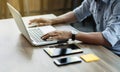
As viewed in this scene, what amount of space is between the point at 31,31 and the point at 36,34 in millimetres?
68

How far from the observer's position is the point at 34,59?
124 centimetres

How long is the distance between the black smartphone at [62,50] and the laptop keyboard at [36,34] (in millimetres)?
143

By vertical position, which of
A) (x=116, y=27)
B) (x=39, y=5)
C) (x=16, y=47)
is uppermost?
(x=116, y=27)

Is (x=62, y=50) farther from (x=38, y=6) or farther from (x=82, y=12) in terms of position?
(x=38, y=6)

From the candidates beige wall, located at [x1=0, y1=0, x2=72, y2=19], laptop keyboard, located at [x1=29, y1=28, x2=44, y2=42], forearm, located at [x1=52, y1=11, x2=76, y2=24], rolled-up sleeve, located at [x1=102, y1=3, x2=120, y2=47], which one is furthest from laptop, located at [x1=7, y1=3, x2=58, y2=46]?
beige wall, located at [x1=0, y1=0, x2=72, y2=19]

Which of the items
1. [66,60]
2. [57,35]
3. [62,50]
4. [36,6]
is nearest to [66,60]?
[66,60]

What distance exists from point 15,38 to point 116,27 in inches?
25.3

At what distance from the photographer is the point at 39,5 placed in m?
3.72

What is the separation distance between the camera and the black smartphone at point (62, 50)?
1292 mm

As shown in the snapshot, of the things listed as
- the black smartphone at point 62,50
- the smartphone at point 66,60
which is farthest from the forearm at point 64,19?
the smartphone at point 66,60

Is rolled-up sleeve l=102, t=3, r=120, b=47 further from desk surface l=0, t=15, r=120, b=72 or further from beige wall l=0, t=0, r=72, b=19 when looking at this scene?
beige wall l=0, t=0, r=72, b=19

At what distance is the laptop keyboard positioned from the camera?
1460mm

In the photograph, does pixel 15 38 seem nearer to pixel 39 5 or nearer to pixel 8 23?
pixel 8 23

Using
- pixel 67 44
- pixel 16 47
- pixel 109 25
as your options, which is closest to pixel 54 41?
pixel 67 44
